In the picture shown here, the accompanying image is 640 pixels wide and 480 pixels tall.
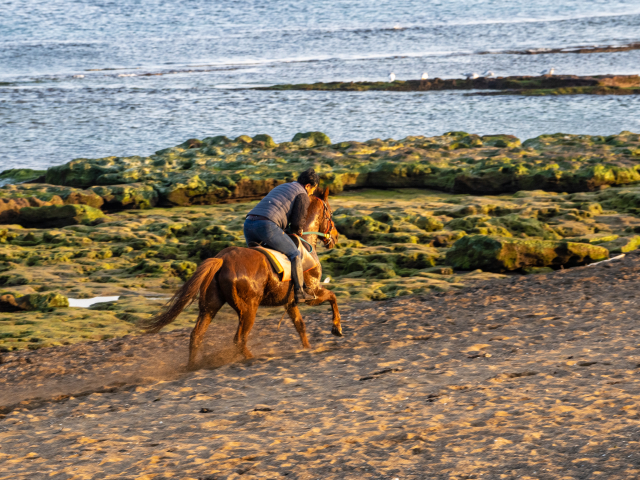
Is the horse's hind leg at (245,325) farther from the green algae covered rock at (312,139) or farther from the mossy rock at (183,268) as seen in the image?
the green algae covered rock at (312,139)

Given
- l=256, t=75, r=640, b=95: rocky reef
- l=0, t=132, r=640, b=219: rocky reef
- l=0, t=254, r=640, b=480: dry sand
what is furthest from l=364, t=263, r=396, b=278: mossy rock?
l=256, t=75, r=640, b=95: rocky reef

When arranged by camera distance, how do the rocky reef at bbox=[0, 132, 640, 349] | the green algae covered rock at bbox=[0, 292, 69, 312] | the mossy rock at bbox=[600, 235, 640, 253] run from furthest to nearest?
the mossy rock at bbox=[600, 235, 640, 253], the rocky reef at bbox=[0, 132, 640, 349], the green algae covered rock at bbox=[0, 292, 69, 312]

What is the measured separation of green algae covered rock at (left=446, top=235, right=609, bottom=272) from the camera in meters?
13.7

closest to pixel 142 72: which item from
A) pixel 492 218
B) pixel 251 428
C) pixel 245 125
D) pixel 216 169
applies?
pixel 245 125

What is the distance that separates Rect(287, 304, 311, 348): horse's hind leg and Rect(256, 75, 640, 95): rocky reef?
118 ft

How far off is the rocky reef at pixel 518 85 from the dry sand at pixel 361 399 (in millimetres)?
33659

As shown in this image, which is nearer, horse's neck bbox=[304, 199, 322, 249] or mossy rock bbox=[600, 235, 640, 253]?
horse's neck bbox=[304, 199, 322, 249]

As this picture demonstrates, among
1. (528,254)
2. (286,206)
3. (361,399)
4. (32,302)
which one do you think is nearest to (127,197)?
(32,302)

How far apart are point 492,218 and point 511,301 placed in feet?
17.8

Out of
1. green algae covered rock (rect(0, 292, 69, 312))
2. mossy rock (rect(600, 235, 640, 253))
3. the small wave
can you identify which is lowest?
green algae covered rock (rect(0, 292, 69, 312))

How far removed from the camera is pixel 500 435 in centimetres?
597

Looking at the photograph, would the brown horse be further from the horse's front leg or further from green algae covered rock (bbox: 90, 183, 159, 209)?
green algae covered rock (bbox: 90, 183, 159, 209)

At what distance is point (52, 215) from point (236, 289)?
10.9 m

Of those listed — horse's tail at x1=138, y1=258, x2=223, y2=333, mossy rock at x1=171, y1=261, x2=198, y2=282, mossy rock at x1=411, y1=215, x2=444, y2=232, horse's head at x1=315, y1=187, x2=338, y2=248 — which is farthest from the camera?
mossy rock at x1=411, y1=215, x2=444, y2=232
